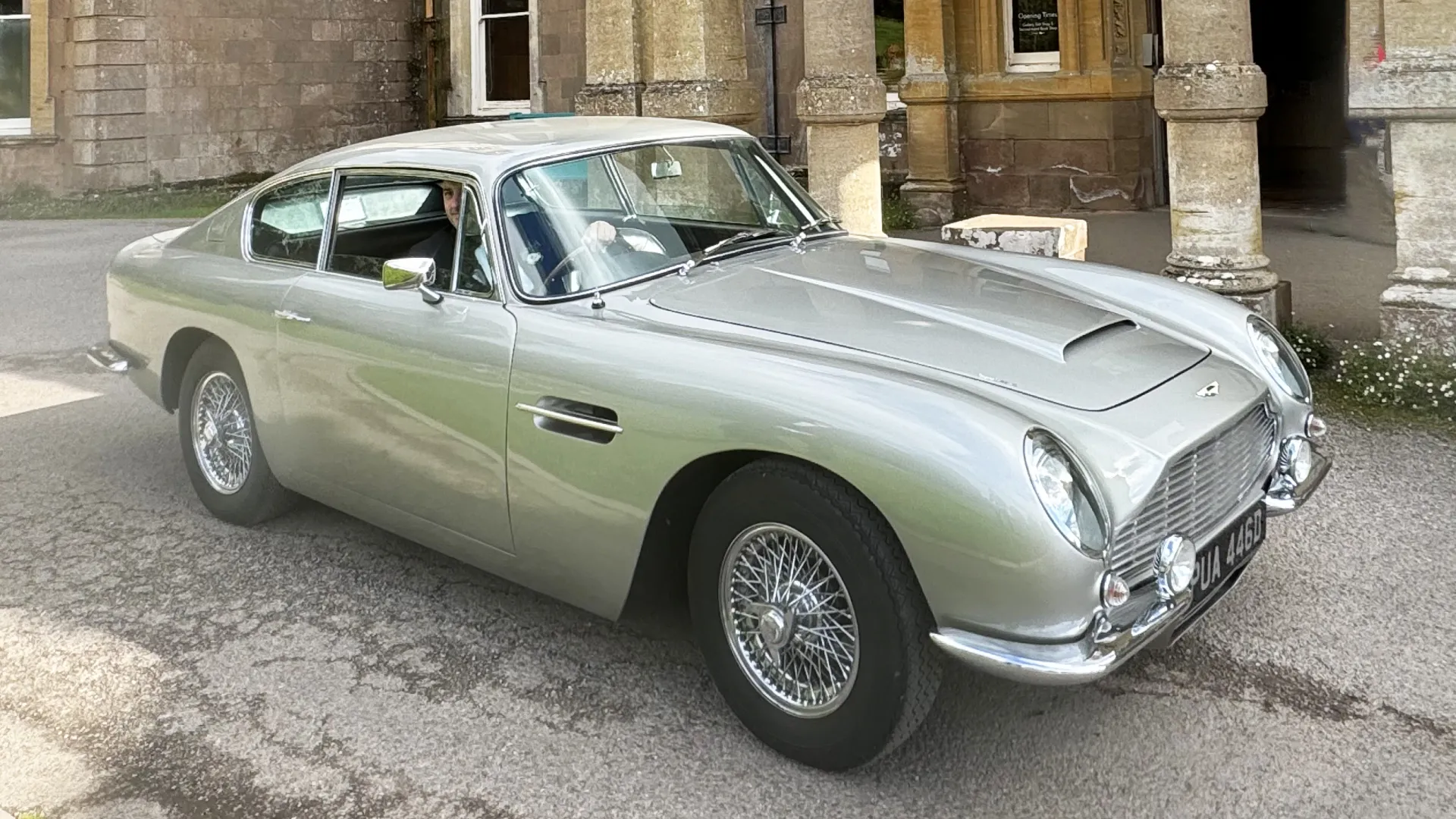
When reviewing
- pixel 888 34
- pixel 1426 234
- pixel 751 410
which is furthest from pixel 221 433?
pixel 888 34

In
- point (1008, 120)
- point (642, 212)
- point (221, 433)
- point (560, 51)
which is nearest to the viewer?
point (642, 212)

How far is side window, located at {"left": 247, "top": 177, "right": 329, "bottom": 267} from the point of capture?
4.71 metres

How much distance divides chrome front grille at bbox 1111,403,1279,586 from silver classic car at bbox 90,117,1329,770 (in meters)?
0.01

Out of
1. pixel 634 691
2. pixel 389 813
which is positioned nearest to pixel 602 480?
pixel 634 691

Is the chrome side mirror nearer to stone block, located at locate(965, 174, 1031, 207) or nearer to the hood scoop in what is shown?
the hood scoop

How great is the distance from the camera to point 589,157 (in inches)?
166

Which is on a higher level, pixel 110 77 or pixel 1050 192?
pixel 110 77

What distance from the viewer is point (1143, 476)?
295cm

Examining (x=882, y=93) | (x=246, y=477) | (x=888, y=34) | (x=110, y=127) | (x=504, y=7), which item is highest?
(x=504, y=7)

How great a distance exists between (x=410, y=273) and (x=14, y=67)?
16.6 m

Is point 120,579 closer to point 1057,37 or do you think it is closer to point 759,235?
point 759,235

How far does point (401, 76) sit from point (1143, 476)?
60.5 feet

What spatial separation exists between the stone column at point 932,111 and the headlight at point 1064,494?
10420 mm

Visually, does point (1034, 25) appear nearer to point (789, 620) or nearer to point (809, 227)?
point (809, 227)
